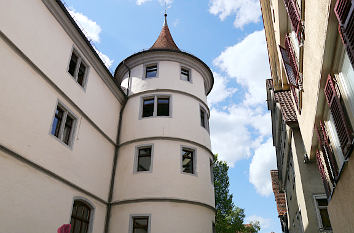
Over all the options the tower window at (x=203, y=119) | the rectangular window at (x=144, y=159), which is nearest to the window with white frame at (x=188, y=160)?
the rectangular window at (x=144, y=159)

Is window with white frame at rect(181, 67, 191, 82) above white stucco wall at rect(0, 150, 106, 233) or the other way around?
above

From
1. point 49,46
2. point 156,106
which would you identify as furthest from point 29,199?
point 156,106

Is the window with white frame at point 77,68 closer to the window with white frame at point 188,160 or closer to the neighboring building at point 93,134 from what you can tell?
the neighboring building at point 93,134

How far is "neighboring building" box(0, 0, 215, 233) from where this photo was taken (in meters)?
8.61

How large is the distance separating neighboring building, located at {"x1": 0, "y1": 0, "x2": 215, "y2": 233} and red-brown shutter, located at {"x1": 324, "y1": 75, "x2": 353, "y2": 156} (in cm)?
847

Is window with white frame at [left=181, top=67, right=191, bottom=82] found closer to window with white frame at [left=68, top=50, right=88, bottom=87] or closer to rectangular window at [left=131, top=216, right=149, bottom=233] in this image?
window with white frame at [left=68, top=50, right=88, bottom=87]

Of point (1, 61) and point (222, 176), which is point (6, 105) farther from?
point (222, 176)

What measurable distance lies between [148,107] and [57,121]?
5.94m

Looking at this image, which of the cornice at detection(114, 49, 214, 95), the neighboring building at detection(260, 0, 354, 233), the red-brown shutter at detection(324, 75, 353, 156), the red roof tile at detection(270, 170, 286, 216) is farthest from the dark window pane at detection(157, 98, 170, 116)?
the red roof tile at detection(270, 170, 286, 216)

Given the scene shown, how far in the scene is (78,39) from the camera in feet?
40.8

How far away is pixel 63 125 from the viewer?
35.5 ft

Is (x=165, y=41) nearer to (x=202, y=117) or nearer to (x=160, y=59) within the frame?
(x=160, y=59)

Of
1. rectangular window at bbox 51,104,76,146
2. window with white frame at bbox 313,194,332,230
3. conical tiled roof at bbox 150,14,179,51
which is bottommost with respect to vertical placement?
window with white frame at bbox 313,194,332,230

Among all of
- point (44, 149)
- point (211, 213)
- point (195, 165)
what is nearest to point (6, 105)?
point (44, 149)
